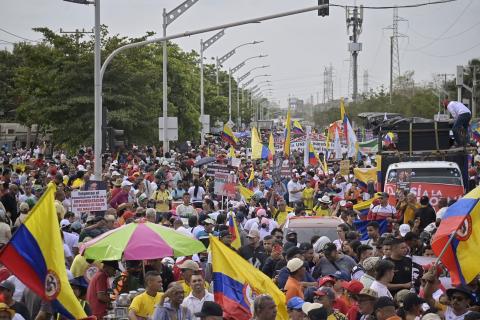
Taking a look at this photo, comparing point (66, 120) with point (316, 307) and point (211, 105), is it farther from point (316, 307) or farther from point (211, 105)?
point (211, 105)

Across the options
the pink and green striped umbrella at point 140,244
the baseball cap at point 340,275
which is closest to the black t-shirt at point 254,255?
the baseball cap at point 340,275

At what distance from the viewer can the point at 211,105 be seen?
81.3 meters

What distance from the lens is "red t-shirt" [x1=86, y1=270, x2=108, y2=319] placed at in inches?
434

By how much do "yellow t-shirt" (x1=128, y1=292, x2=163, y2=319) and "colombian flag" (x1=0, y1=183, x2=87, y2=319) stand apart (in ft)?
4.14

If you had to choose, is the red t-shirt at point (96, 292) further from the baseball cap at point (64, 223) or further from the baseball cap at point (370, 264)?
the baseball cap at point (64, 223)

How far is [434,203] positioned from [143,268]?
1023cm

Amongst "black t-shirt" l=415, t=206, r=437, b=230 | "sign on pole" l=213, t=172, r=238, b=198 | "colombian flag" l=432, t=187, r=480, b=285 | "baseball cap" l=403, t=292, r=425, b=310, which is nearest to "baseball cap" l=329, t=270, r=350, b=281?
"colombian flag" l=432, t=187, r=480, b=285

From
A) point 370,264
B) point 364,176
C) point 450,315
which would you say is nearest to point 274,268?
point 370,264

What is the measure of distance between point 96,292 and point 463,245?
3767mm

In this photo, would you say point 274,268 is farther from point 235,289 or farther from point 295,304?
point 295,304

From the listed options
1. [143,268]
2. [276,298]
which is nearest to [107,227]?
[143,268]

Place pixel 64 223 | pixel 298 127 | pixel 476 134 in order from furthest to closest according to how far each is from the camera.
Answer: pixel 298 127, pixel 476 134, pixel 64 223

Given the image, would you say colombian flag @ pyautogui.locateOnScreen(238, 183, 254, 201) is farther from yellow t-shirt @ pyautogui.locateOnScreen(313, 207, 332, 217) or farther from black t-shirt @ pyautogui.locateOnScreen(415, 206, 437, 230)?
black t-shirt @ pyautogui.locateOnScreen(415, 206, 437, 230)

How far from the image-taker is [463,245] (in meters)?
9.77
